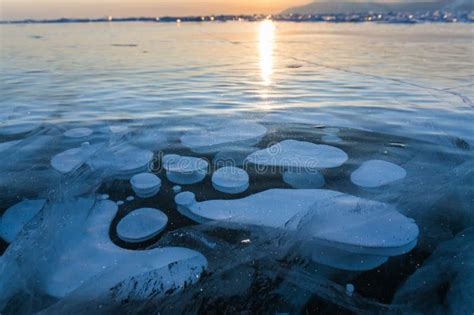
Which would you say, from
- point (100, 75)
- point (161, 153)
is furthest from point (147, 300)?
point (100, 75)

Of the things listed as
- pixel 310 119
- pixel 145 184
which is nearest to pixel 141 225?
pixel 145 184

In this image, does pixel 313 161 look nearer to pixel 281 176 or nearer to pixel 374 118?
pixel 281 176

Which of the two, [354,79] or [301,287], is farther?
[354,79]

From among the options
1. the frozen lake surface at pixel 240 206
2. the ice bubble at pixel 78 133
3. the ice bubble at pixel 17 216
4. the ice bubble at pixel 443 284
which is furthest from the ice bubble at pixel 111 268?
the ice bubble at pixel 78 133

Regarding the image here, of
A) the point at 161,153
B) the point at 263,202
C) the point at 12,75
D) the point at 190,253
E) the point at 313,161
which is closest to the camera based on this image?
the point at 190,253

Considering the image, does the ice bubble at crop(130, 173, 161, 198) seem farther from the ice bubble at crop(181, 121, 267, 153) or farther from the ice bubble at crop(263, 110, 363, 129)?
the ice bubble at crop(263, 110, 363, 129)

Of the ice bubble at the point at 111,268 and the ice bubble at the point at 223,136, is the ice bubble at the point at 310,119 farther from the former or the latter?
the ice bubble at the point at 111,268

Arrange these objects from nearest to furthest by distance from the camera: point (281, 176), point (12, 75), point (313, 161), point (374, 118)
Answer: point (281, 176)
point (313, 161)
point (374, 118)
point (12, 75)
